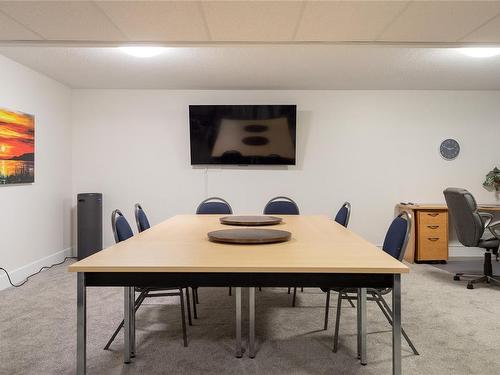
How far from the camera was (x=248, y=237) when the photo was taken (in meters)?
2.32

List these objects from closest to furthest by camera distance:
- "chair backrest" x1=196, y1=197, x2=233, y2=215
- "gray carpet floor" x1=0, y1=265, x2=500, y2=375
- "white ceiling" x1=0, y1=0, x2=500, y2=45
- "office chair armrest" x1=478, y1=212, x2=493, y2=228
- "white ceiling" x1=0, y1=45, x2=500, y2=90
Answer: "gray carpet floor" x1=0, y1=265, x2=500, y2=375, "white ceiling" x1=0, y1=0, x2=500, y2=45, "white ceiling" x1=0, y1=45, x2=500, y2=90, "office chair armrest" x1=478, y1=212, x2=493, y2=228, "chair backrest" x1=196, y1=197, x2=233, y2=215

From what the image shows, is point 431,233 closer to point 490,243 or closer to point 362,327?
point 490,243

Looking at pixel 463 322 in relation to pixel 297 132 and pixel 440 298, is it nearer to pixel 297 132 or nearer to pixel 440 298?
pixel 440 298

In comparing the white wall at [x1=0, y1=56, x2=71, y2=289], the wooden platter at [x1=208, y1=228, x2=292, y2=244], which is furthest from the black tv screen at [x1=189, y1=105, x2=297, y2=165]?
the wooden platter at [x1=208, y1=228, x2=292, y2=244]

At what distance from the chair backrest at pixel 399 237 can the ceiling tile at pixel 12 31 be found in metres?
2.93

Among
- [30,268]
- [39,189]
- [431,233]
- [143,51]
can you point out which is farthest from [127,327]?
[431,233]

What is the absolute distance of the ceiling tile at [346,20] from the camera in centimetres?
244

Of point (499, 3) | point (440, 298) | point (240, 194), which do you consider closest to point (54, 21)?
point (499, 3)

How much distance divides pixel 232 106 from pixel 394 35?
300 cm

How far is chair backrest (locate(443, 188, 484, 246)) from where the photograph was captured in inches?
159

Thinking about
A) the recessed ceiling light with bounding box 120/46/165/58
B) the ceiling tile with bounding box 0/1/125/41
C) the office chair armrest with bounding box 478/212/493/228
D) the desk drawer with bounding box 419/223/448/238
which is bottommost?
the desk drawer with bounding box 419/223/448/238

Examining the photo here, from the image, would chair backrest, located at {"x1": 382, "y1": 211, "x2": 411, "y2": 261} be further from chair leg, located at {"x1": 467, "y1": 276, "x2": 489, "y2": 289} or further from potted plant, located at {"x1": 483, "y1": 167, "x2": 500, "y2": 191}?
potted plant, located at {"x1": 483, "y1": 167, "x2": 500, "y2": 191}

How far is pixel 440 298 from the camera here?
12.3 feet

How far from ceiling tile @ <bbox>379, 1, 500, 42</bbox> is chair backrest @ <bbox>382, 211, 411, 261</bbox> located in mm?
1304
